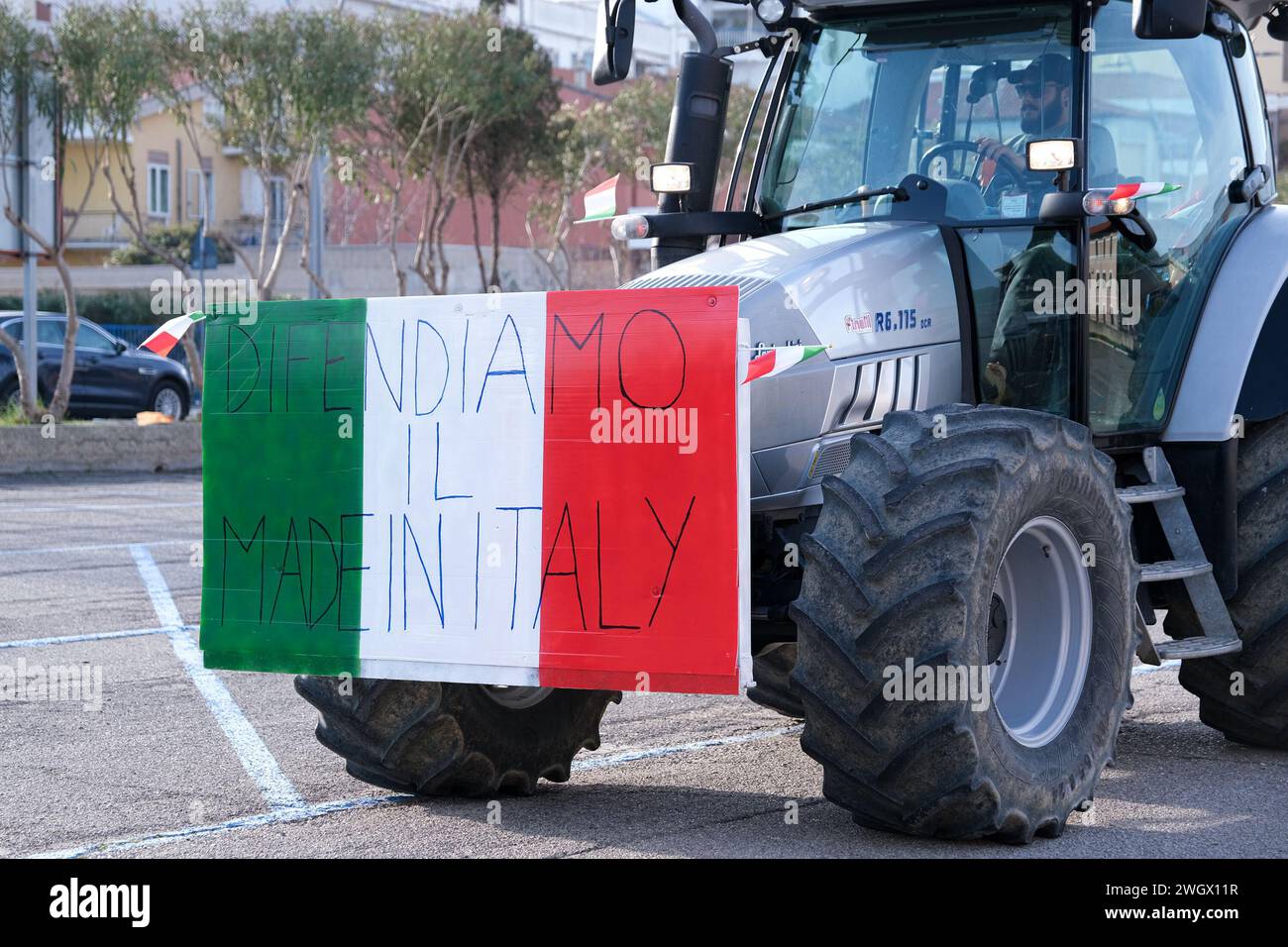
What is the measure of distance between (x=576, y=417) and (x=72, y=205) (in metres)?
54.4

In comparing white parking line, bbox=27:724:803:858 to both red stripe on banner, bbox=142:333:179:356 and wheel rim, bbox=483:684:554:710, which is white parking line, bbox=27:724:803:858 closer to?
wheel rim, bbox=483:684:554:710

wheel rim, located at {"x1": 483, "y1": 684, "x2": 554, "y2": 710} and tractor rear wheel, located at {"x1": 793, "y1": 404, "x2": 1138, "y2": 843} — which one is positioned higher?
tractor rear wheel, located at {"x1": 793, "y1": 404, "x2": 1138, "y2": 843}

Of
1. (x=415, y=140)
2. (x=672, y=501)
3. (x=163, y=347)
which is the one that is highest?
(x=415, y=140)

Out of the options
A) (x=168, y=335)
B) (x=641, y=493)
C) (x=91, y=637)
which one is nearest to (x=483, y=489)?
(x=641, y=493)

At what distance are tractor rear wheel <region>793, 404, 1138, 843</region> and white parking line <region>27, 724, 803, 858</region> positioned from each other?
173 cm

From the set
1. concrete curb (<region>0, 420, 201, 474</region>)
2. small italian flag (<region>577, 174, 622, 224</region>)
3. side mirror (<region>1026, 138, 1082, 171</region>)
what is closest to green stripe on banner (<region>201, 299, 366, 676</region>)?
small italian flag (<region>577, 174, 622, 224</region>)

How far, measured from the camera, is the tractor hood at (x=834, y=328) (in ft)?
18.3

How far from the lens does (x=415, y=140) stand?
28812 millimetres

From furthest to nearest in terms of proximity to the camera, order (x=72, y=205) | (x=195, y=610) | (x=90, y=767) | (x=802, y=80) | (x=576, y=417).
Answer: (x=72, y=205) → (x=195, y=610) → (x=802, y=80) → (x=90, y=767) → (x=576, y=417)

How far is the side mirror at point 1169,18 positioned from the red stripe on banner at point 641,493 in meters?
1.81

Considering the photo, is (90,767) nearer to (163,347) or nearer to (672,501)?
(163,347)

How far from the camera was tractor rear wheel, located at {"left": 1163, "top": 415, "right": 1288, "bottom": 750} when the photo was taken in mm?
6668

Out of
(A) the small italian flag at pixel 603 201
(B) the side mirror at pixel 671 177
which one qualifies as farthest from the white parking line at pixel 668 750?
(B) the side mirror at pixel 671 177
